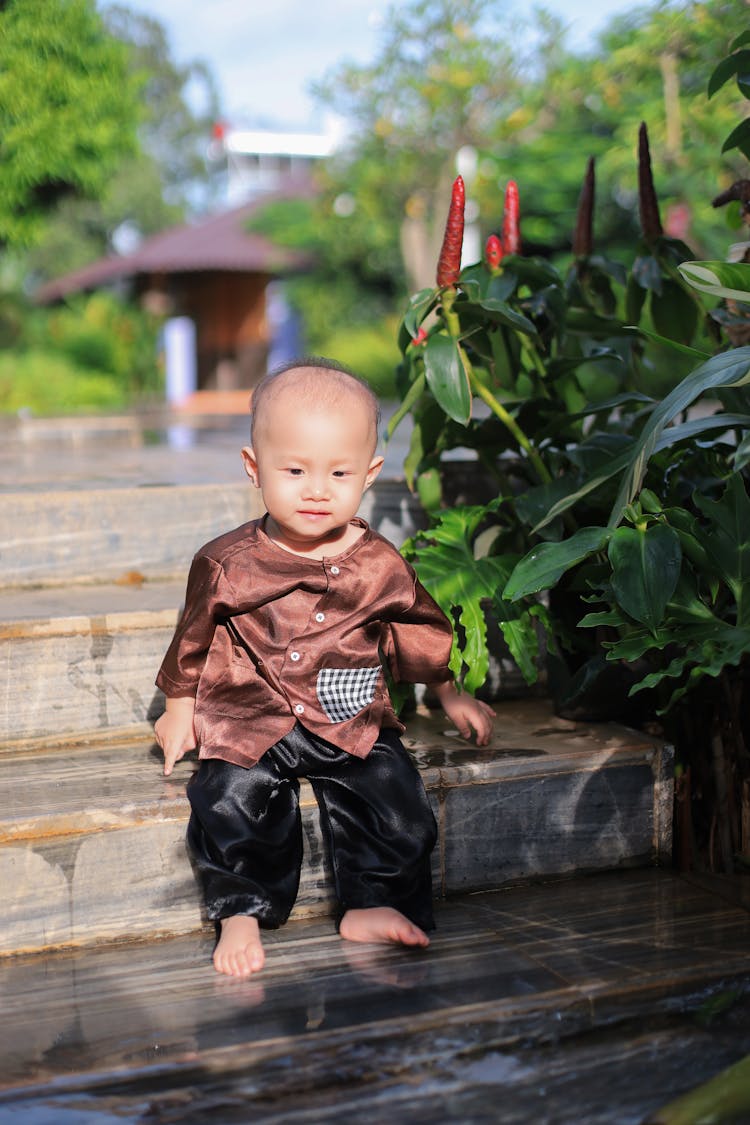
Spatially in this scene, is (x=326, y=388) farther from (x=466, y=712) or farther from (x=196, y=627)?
(x=466, y=712)

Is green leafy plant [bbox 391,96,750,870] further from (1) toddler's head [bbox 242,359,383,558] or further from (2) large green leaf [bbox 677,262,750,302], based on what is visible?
(1) toddler's head [bbox 242,359,383,558]

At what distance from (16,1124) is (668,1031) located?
88 cm

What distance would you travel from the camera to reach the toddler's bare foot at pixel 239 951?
1.81 m

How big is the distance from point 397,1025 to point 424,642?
78 cm

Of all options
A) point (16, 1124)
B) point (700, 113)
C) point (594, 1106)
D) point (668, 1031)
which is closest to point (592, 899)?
point (668, 1031)

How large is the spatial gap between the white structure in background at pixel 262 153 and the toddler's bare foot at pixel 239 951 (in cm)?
3191

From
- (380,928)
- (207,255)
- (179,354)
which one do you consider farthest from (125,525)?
(179,354)

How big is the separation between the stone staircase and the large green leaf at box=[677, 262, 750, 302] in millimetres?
884

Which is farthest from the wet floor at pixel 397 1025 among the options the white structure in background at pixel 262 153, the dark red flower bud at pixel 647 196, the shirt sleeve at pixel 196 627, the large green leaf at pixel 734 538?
the white structure in background at pixel 262 153

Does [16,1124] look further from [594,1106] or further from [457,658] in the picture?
[457,658]

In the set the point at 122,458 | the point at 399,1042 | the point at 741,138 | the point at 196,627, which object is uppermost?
the point at 741,138

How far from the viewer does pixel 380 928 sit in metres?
1.91

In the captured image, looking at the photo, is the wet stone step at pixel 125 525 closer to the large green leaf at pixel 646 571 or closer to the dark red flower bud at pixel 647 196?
the dark red flower bud at pixel 647 196

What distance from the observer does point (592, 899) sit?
2094 millimetres
